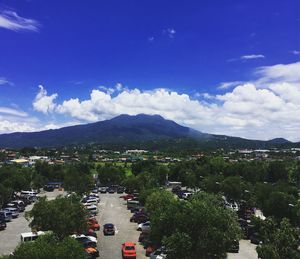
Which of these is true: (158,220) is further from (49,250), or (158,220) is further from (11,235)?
(11,235)

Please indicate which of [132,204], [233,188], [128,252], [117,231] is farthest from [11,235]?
[233,188]

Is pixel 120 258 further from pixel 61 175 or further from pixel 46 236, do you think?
pixel 61 175

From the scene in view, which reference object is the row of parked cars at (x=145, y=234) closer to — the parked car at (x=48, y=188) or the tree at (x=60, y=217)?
the tree at (x=60, y=217)

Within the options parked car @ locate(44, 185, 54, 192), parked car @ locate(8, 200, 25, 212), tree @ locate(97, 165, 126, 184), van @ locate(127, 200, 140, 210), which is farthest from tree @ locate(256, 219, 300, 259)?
tree @ locate(97, 165, 126, 184)

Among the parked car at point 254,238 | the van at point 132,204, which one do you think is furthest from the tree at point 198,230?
the van at point 132,204

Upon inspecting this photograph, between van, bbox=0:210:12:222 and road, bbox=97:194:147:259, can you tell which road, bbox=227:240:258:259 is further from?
van, bbox=0:210:12:222

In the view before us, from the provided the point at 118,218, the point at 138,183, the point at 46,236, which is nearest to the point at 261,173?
the point at 138,183
